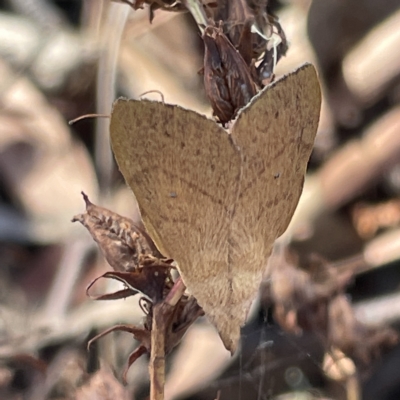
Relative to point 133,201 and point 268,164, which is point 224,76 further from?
point 133,201

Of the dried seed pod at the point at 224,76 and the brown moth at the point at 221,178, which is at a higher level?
the dried seed pod at the point at 224,76

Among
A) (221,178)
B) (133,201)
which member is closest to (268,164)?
(221,178)

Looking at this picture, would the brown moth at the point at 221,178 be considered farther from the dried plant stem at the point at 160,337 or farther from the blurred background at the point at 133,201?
the blurred background at the point at 133,201

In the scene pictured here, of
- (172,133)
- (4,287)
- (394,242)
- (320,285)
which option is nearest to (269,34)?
(172,133)

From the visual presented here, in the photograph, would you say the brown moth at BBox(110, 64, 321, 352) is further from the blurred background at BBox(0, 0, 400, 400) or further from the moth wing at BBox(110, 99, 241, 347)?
the blurred background at BBox(0, 0, 400, 400)

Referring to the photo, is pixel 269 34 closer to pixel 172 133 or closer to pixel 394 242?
pixel 172 133

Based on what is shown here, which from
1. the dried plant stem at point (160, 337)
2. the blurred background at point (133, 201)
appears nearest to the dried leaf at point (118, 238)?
the dried plant stem at point (160, 337)
